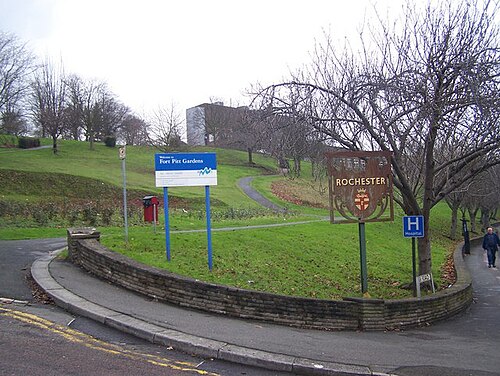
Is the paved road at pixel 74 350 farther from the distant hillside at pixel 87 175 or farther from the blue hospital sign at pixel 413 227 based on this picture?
the distant hillside at pixel 87 175

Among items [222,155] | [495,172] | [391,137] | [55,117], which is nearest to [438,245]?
[495,172]

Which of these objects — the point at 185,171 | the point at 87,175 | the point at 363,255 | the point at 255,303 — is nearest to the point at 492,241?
the point at 363,255

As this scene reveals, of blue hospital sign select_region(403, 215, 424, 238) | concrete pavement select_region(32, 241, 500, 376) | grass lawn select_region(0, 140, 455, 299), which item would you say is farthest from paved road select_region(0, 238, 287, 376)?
blue hospital sign select_region(403, 215, 424, 238)

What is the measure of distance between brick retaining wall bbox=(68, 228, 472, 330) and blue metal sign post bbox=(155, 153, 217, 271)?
1746mm

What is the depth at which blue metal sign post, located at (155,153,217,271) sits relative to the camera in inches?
432

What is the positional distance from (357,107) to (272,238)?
686cm

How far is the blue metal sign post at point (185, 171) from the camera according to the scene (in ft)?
36.0

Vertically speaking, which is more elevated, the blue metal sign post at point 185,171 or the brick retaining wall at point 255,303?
the blue metal sign post at point 185,171

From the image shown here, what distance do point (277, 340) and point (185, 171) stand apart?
16.5 ft

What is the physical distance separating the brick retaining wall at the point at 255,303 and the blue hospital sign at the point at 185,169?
2075 mm

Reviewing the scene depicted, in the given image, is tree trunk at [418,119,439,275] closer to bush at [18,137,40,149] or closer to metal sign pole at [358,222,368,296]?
metal sign pole at [358,222,368,296]

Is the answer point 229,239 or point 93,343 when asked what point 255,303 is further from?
point 229,239

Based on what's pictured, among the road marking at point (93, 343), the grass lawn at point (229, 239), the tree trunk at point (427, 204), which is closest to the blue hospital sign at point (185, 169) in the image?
the grass lawn at point (229, 239)

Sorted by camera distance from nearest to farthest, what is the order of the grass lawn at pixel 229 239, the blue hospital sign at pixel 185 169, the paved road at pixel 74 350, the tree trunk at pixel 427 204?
the paved road at pixel 74 350 < the blue hospital sign at pixel 185 169 < the grass lawn at pixel 229 239 < the tree trunk at pixel 427 204
